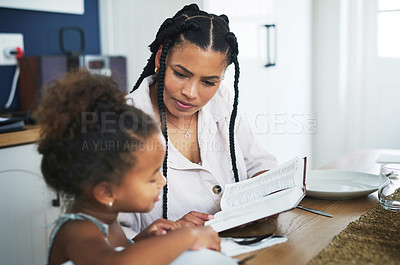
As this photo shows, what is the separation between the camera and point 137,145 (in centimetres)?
85

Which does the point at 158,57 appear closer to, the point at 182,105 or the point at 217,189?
the point at 182,105

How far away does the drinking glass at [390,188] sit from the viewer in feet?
3.70

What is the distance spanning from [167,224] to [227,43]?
60cm

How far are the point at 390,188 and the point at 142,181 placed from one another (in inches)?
25.9

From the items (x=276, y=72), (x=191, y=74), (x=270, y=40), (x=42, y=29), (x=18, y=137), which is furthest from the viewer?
(x=276, y=72)

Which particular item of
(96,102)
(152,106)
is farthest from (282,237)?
(152,106)

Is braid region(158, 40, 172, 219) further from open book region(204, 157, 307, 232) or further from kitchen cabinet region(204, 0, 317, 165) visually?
kitchen cabinet region(204, 0, 317, 165)

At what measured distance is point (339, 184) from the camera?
4.51 ft

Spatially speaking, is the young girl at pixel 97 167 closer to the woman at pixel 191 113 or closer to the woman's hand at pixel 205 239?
the woman's hand at pixel 205 239

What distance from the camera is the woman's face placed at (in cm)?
128

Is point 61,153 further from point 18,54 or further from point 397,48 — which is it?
point 397,48

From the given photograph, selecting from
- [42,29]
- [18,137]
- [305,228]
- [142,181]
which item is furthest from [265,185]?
[42,29]

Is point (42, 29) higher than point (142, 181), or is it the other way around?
point (42, 29)

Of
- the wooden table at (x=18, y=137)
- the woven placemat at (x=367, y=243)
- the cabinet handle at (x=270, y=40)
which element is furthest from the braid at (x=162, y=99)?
the cabinet handle at (x=270, y=40)
